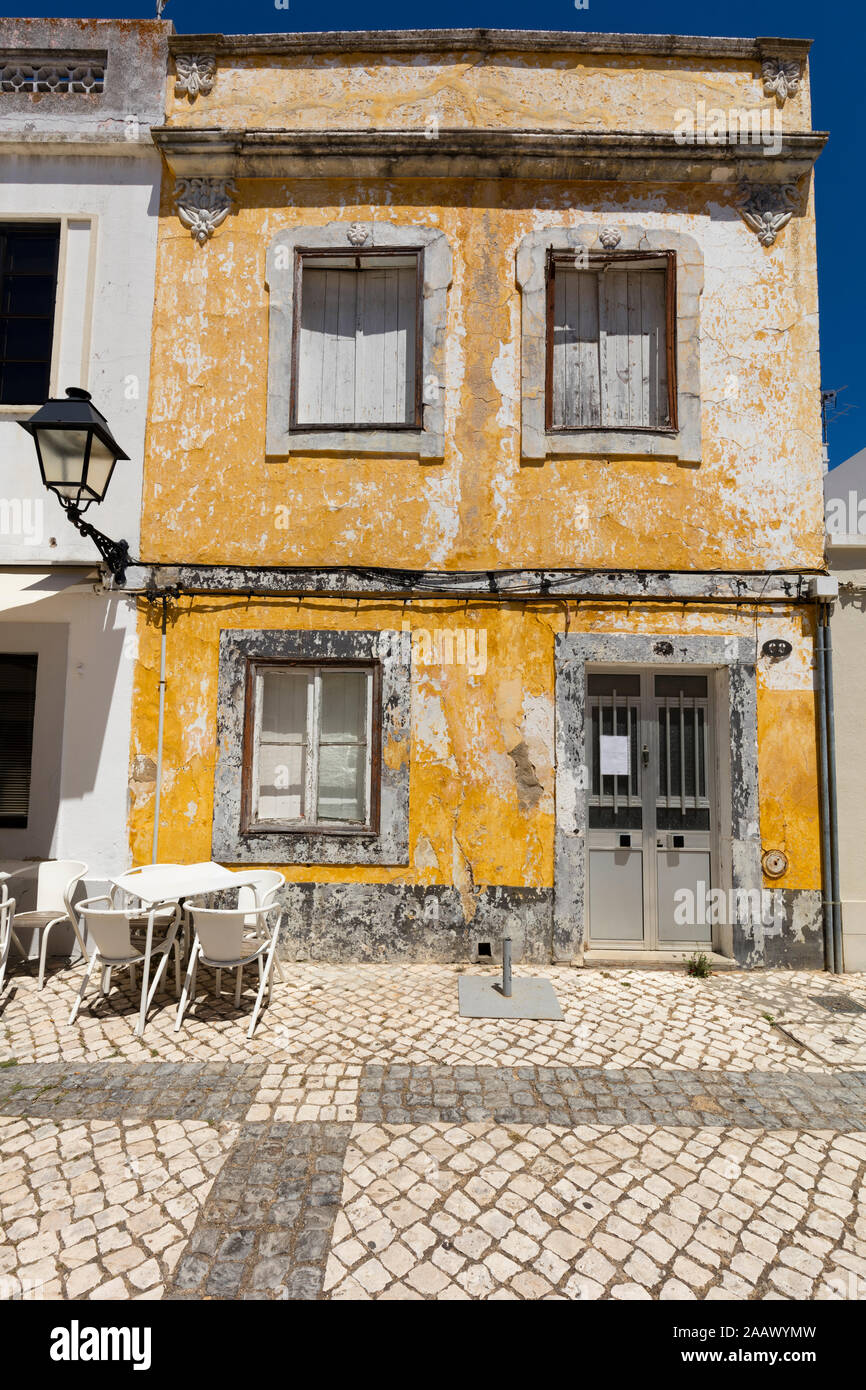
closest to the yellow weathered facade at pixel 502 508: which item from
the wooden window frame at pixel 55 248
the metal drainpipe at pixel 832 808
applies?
the metal drainpipe at pixel 832 808

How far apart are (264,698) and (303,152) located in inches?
191

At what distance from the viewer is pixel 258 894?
5.19 metres

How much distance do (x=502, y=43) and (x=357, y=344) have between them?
9.66ft

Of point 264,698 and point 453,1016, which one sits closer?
point 453,1016

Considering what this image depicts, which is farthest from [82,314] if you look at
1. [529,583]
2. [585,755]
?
[585,755]

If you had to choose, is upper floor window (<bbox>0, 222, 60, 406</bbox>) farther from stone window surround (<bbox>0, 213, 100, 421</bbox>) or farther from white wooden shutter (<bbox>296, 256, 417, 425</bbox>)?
white wooden shutter (<bbox>296, 256, 417, 425</bbox>)

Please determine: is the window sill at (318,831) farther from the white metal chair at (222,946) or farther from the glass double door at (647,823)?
the glass double door at (647,823)

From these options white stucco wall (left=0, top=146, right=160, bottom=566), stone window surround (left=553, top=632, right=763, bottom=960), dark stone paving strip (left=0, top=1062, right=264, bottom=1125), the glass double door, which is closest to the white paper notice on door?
the glass double door

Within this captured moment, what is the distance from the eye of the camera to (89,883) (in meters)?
5.93
